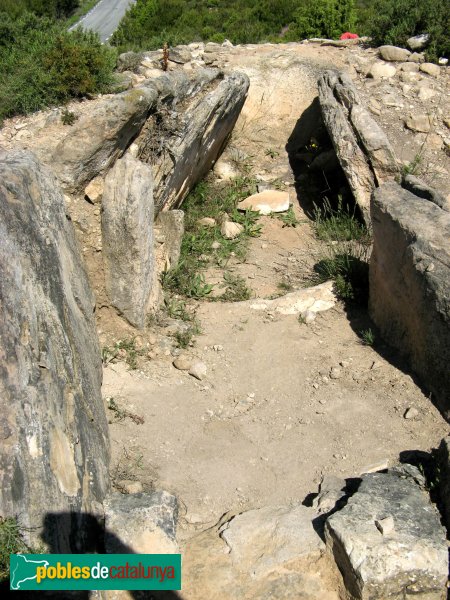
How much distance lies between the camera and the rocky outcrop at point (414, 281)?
189 inches

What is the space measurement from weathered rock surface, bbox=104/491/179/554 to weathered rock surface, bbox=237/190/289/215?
4.73 meters

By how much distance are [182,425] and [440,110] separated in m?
5.74

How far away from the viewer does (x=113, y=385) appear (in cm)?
531

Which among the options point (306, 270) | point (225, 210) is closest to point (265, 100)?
point (225, 210)

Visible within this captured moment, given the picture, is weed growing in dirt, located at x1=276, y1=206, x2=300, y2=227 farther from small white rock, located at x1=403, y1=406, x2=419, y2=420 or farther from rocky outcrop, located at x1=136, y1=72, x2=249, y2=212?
small white rock, located at x1=403, y1=406, x2=419, y2=420

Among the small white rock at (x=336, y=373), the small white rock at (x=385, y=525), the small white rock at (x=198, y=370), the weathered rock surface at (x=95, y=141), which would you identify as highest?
the weathered rock surface at (x=95, y=141)

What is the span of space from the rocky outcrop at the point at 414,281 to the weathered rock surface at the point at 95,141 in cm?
213

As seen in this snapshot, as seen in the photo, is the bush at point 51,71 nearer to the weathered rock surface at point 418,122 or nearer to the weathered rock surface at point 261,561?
the weathered rock surface at point 418,122

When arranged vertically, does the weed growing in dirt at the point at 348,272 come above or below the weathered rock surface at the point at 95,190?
below

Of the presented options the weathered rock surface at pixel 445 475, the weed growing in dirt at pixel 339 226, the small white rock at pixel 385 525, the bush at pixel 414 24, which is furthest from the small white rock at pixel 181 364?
the bush at pixel 414 24

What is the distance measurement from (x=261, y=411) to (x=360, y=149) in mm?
3578

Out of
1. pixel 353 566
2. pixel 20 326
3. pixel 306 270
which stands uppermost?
pixel 20 326

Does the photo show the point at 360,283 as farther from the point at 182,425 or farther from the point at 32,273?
the point at 32,273

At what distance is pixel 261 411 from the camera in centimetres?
528
